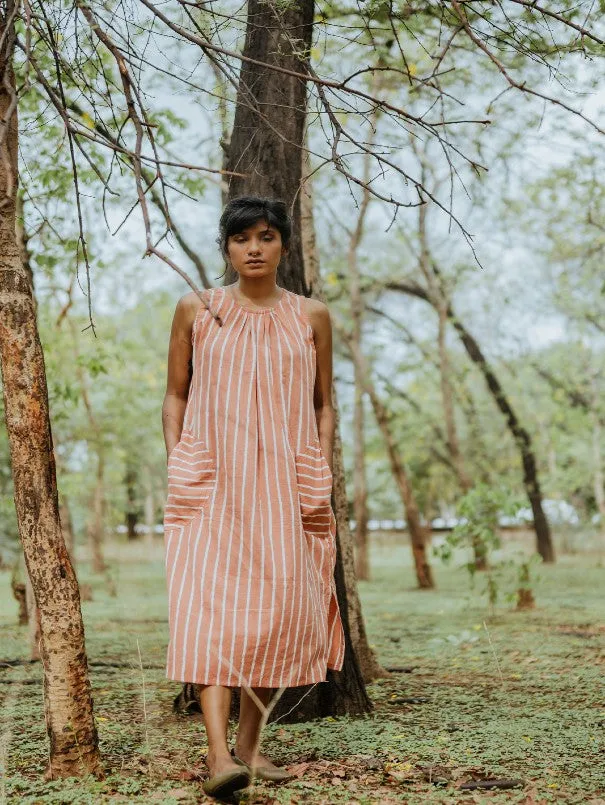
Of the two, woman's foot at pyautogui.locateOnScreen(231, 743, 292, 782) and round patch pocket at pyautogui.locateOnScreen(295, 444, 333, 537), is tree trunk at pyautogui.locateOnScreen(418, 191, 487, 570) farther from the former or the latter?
woman's foot at pyautogui.locateOnScreen(231, 743, 292, 782)

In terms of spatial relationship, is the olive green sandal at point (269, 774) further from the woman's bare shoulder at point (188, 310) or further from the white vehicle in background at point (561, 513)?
the white vehicle in background at point (561, 513)

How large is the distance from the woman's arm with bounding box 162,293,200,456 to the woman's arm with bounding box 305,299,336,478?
1.56 ft

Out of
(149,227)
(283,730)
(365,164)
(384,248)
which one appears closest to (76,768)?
(283,730)

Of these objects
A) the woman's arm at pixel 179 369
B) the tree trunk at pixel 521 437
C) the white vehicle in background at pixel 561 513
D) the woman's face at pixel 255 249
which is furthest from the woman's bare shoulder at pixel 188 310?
the white vehicle in background at pixel 561 513

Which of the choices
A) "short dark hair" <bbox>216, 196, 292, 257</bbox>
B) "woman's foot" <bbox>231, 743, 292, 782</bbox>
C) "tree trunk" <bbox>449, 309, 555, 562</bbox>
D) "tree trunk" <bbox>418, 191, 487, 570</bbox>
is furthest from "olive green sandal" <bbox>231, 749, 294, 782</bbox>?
"tree trunk" <bbox>449, 309, 555, 562</bbox>

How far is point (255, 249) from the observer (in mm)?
3396

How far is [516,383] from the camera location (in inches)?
1066

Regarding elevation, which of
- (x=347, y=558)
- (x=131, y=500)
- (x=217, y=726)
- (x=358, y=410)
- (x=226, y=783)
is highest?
(x=358, y=410)

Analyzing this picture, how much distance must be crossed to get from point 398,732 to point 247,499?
55.8 inches

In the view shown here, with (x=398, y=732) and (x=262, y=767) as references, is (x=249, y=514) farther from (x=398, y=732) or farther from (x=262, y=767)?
(x=398, y=732)

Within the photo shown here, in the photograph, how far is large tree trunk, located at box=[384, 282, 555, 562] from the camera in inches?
700

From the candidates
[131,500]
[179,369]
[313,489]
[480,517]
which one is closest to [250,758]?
[313,489]

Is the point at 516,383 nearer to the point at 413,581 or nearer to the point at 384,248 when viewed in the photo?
the point at 384,248

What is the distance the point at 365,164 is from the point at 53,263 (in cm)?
960
